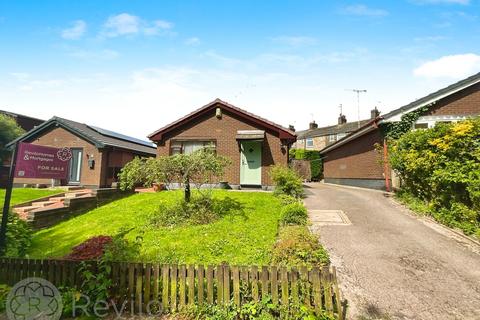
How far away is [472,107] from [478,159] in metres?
8.29

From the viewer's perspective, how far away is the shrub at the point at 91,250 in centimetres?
531

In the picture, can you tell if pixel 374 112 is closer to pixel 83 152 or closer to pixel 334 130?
pixel 334 130

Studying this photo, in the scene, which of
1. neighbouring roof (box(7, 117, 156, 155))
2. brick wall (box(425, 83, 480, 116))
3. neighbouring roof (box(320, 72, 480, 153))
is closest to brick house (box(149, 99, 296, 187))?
neighbouring roof (box(7, 117, 156, 155))

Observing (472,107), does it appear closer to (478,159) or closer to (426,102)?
(426,102)

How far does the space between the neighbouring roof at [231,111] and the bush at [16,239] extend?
933cm

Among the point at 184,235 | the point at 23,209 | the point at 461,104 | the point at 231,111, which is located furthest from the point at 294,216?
the point at 461,104

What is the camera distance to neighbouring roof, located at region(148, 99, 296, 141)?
48.9 feet

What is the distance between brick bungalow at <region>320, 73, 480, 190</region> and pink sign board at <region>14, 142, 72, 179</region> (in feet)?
49.6

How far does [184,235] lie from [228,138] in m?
8.86

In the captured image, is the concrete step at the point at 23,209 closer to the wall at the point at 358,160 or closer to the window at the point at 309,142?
the wall at the point at 358,160

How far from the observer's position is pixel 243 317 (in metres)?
4.41

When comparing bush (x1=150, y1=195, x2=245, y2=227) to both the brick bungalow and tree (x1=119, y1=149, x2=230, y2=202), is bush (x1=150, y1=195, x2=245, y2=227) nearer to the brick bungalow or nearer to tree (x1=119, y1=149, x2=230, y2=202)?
tree (x1=119, y1=149, x2=230, y2=202)

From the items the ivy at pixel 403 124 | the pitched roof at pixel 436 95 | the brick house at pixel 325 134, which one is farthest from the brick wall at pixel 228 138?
the brick house at pixel 325 134

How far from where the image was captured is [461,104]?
14148 mm
